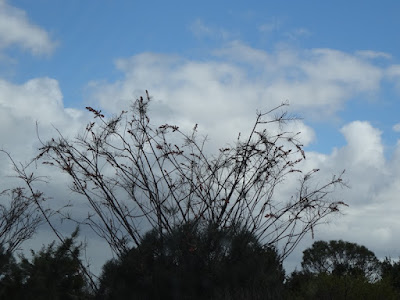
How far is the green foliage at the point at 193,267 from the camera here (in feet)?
23.3

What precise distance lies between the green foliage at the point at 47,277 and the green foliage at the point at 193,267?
6.80ft

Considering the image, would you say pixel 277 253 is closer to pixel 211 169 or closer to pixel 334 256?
pixel 211 169

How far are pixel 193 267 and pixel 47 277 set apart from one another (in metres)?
3.81

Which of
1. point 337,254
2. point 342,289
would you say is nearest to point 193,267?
point 342,289

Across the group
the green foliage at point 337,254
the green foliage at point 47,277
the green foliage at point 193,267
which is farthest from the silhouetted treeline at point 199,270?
the green foliage at point 337,254

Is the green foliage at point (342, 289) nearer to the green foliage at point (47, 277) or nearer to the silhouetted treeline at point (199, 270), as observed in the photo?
the silhouetted treeline at point (199, 270)

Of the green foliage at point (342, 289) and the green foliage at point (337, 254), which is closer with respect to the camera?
the green foliage at point (342, 289)

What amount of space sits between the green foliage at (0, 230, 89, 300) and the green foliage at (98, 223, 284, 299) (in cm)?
207

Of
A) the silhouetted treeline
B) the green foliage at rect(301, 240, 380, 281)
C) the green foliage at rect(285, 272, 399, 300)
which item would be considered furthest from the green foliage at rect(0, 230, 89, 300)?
the green foliage at rect(301, 240, 380, 281)

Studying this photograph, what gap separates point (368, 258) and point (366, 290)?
26109 mm

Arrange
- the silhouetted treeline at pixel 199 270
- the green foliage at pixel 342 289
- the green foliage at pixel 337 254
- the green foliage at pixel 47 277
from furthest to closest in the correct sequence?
the green foliage at pixel 337 254
the green foliage at pixel 47 277
the green foliage at pixel 342 289
the silhouetted treeline at pixel 199 270

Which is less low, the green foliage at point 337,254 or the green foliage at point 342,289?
the green foliage at point 337,254

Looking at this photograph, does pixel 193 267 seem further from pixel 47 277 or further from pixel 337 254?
pixel 337 254

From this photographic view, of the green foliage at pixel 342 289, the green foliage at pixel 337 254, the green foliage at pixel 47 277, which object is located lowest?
the green foliage at pixel 342 289
